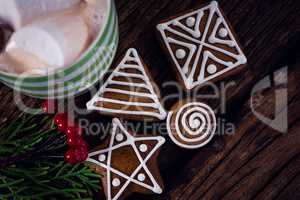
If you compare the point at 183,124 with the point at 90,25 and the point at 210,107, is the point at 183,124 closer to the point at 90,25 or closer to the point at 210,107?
the point at 210,107

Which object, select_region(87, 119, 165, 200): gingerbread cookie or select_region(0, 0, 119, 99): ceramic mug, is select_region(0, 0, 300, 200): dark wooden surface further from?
select_region(0, 0, 119, 99): ceramic mug

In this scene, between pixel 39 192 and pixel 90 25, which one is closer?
pixel 90 25

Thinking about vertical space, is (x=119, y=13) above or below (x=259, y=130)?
above

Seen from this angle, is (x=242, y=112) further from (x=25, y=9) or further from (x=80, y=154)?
(x=25, y=9)

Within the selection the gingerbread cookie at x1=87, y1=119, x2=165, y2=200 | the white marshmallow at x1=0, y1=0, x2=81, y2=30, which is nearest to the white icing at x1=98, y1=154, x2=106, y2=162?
the gingerbread cookie at x1=87, y1=119, x2=165, y2=200

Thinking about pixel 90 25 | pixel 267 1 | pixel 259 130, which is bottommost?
pixel 259 130

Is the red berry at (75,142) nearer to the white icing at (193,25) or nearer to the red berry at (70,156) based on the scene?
the red berry at (70,156)

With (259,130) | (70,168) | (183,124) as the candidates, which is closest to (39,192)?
(70,168)
